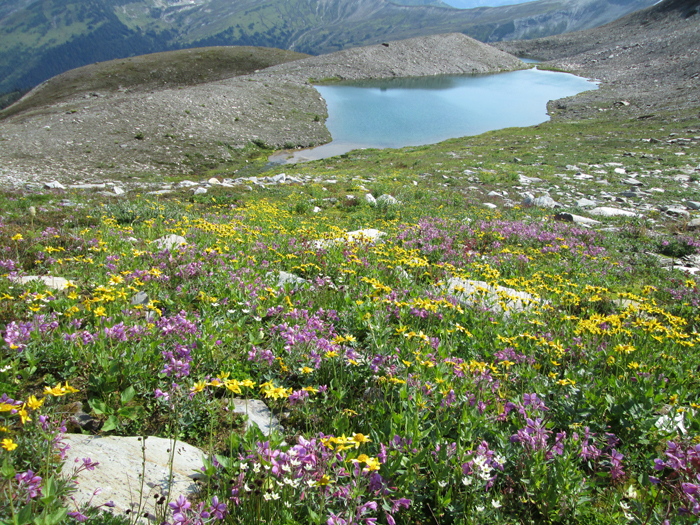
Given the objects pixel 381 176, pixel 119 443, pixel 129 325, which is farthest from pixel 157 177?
pixel 119 443

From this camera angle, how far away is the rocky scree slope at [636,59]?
172 ft

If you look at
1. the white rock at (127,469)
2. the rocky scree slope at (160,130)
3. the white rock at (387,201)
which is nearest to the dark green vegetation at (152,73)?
the rocky scree slope at (160,130)

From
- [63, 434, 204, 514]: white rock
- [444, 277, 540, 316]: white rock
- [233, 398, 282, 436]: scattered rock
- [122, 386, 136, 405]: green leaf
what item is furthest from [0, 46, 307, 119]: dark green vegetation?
[63, 434, 204, 514]: white rock

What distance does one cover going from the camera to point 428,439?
129 inches

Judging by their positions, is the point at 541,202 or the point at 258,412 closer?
the point at 258,412

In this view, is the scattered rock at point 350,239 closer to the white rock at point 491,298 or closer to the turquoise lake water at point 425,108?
the white rock at point 491,298

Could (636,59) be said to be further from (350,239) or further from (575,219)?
(350,239)

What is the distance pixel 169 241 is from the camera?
7.76 metres

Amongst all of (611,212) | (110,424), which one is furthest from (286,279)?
(611,212)

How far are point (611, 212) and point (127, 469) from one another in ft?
57.2

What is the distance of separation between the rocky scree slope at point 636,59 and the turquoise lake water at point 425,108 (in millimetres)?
7411

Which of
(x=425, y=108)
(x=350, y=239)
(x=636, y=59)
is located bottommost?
(x=350, y=239)

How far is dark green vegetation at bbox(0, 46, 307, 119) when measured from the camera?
8456 centimetres

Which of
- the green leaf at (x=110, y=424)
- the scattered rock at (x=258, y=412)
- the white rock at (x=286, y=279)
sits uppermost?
the green leaf at (x=110, y=424)
